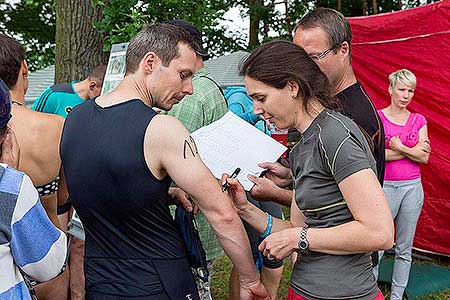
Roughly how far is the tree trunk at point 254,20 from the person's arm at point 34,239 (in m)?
12.1

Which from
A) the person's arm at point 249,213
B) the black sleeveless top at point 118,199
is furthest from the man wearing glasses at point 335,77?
the black sleeveless top at point 118,199

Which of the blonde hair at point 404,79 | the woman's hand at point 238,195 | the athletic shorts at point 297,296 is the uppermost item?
the woman's hand at point 238,195

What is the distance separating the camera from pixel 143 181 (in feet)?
5.79

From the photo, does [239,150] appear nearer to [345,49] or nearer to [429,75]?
[345,49]

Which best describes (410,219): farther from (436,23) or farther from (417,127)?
(436,23)

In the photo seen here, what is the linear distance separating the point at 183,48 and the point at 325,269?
3.01ft

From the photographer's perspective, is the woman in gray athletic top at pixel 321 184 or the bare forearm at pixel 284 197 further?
the bare forearm at pixel 284 197

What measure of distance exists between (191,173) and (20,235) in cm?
55

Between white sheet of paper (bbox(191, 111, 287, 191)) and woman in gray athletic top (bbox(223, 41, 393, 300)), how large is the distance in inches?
14.7

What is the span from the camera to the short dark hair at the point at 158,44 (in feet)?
6.45

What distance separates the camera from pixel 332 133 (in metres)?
1.74

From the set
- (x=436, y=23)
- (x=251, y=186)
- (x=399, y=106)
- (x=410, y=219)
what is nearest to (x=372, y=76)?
(x=436, y=23)

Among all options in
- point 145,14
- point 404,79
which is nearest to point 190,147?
point 404,79

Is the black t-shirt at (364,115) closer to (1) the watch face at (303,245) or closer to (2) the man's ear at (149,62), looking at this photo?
(1) the watch face at (303,245)
